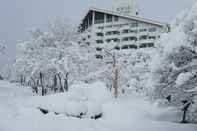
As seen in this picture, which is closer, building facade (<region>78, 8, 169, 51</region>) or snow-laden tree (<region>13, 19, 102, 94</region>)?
snow-laden tree (<region>13, 19, 102, 94</region>)

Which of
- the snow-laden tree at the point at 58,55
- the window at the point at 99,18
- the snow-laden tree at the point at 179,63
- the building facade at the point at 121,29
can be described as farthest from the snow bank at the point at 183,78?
the window at the point at 99,18

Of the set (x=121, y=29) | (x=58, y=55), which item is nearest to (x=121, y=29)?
(x=121, y=29)

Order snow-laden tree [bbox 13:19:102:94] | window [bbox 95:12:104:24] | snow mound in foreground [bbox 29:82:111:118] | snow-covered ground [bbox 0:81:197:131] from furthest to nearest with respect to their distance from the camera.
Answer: window [bbox 95:12:104:24] < snow-laden tree [bbox 13:19:102:94] < snow mound in foreground [bbox 29:82:111:118] < snow-covered ground [bbox 0:81:197:131]

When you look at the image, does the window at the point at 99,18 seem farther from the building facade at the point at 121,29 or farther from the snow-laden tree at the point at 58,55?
the snow-laden tree at the point at 58,55

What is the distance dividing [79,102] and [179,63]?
7.27 meters

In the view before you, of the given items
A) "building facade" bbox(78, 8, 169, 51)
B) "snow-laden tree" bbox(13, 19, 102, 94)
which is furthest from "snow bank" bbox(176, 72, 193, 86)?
"building facade" bbox(78, 8, 169, 51)

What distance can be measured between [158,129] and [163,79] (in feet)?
7.78

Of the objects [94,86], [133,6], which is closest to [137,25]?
[133,6]

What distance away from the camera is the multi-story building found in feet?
203

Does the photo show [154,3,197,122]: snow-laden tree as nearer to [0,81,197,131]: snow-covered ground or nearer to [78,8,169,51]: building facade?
[0,81,197,131]: snow-covered ground

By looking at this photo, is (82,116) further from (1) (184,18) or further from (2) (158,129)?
(1) (184,18)

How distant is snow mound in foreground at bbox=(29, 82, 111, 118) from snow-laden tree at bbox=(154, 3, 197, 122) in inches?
170

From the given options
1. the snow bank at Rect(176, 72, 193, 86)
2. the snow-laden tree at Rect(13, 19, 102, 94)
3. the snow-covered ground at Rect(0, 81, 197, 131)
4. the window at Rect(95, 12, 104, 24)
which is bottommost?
the snow-covered ground at Rect(0, 81, 197, 131)

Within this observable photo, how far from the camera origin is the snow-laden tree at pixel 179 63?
13297 mm
